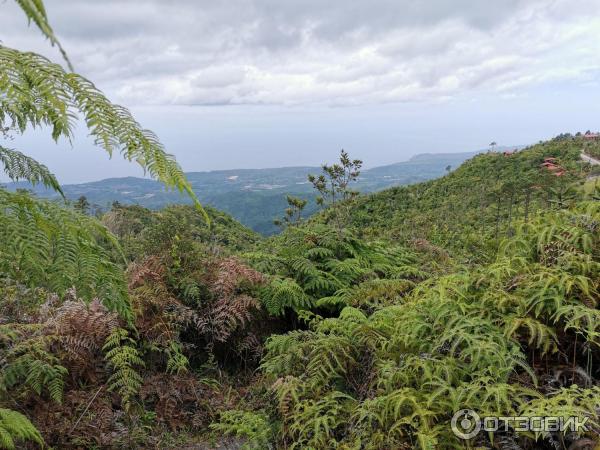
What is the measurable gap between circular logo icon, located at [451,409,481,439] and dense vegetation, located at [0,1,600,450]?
0.12 ft

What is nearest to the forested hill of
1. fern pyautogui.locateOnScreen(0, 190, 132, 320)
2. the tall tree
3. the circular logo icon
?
the tall tree

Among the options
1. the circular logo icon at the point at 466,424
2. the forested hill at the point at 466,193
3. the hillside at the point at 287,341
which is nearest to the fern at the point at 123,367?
the hillside at the point at 287,341

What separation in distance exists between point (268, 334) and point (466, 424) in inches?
114

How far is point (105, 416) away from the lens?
10.3 ft

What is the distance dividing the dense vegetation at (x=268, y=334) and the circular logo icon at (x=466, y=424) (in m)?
0.04

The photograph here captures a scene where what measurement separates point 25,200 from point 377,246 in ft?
16.5

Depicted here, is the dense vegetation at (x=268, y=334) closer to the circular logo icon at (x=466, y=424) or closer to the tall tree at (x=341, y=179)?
the circular logo icon at (x=466, y=424)

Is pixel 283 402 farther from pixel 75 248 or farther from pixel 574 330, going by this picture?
pixel 574 330

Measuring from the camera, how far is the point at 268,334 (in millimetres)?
4629

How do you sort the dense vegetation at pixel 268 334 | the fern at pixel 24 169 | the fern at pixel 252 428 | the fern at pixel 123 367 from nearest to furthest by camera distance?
the dense vegetation at pixel 268 334, the fern at pixel 24 169, the fern at pixel 252 428, the fern at pixel 123 367

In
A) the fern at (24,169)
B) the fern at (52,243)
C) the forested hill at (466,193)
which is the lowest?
the forested hill at (466,193)

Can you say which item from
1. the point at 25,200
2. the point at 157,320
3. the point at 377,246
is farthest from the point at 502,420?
the point at 377,246

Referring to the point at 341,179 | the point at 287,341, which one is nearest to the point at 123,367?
the point at 287,341

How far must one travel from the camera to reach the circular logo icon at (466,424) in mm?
1921
